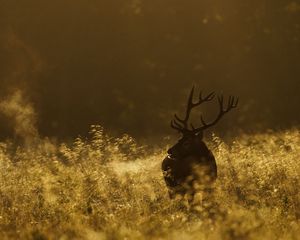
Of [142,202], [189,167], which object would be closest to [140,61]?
[189,167]

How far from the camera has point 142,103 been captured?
3488cm

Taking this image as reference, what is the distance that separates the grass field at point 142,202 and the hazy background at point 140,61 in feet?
58.4

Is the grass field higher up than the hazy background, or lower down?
lower down

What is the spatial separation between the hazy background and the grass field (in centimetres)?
1781

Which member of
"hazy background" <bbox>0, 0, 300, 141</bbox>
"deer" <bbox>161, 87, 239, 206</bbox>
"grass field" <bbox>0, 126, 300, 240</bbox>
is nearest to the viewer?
"grass field" <bbox>0, 126, 300, 240</bbox>

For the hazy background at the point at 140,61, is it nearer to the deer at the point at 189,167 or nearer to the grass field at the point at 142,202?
the grass field at the point at 142,202

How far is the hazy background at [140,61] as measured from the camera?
33.3 meters

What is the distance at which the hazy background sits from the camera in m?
33.3

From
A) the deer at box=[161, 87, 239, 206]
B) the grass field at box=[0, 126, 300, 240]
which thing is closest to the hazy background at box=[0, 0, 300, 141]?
the grass field at box=[0, 126, 300, 240]

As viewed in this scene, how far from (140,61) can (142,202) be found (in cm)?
2870

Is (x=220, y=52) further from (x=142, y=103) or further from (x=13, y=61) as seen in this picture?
(x=13, y=61)

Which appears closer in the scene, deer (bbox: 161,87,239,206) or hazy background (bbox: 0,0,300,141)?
deer (bbox: 161,87,239,206)

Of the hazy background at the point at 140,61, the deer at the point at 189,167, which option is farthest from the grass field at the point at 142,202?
the hazy background at the point at 140,61

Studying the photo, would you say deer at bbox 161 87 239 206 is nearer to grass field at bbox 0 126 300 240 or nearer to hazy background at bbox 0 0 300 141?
grass field at bbox 0 126 300 240
